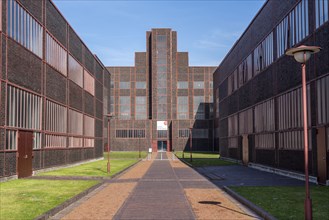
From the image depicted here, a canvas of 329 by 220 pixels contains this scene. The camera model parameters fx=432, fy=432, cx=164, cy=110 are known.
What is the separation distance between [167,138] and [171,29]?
26563mm

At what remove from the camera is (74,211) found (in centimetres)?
1323

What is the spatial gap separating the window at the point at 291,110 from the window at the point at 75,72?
20.6 metres

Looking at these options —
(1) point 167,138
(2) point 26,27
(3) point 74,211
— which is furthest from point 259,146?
(1) point 167,138

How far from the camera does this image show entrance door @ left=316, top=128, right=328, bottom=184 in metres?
21.3

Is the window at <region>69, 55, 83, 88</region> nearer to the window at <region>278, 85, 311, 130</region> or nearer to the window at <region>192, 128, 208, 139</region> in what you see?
the window at <region>278, 85, 311, 130</region>

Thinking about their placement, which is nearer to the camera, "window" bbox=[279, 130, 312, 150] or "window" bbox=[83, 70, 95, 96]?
"window" bbox=[279, 130, 312, 150]

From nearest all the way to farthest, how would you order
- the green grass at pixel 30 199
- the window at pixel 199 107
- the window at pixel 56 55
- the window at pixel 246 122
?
the green grass at pixel 30 199 → the window at pixel 56 55 → the window at pixel 246 122 → the window at pixel 199 107

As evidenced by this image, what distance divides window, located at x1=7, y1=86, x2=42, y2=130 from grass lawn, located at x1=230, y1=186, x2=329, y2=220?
13859 millimetres

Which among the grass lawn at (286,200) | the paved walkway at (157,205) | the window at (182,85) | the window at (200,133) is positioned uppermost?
the window at (182,85)

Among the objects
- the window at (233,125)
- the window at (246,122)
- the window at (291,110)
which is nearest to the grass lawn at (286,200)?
the window at (291,110)

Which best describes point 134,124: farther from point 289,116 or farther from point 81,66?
point 289,116

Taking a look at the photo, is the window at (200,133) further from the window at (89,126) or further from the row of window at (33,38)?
the row of window at (33,38)

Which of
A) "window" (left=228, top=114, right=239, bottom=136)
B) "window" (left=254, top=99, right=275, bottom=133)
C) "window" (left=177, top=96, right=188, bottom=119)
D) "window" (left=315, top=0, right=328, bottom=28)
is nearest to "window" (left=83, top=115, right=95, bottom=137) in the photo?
"window" (left=228, top=114, right=239, bottom=136)

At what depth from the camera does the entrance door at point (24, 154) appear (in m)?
26.2
